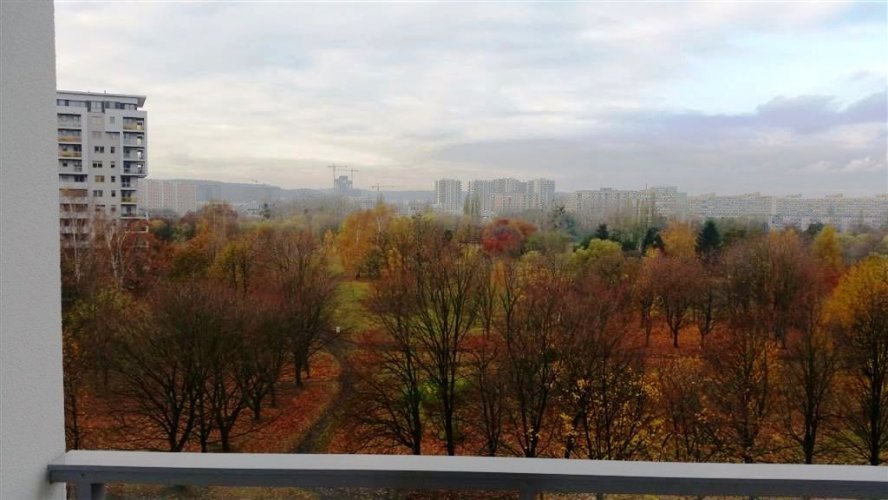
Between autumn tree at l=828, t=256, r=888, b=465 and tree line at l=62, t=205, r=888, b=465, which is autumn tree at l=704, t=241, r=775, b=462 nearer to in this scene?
tree line at l=62, t=205, r=888, b=465

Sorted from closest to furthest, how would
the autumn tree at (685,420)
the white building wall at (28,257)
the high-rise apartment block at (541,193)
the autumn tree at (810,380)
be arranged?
1. the white building wall at (28,257)
2. the high-rise apartment block at (541,193)
3. the autumn tree at (810,380)
4. the autumn tree at (685,420)

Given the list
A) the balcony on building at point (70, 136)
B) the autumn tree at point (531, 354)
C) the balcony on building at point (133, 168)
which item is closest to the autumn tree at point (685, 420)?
A: the autumn tree at point (531, 354)

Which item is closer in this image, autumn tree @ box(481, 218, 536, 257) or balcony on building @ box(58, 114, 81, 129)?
balcony on building @ box(58, 114, 81, 129)

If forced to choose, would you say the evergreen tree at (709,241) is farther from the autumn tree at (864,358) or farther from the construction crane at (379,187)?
the construction crane at (379,187)

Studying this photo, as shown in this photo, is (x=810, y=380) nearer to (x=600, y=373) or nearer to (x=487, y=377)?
(x=600, y=373)

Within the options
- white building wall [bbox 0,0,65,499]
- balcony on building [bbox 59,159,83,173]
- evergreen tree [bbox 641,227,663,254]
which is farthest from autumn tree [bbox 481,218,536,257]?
white building wall [bbox 0,0,65,499]

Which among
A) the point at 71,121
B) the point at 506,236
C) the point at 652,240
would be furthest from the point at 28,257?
the point at 652,240
